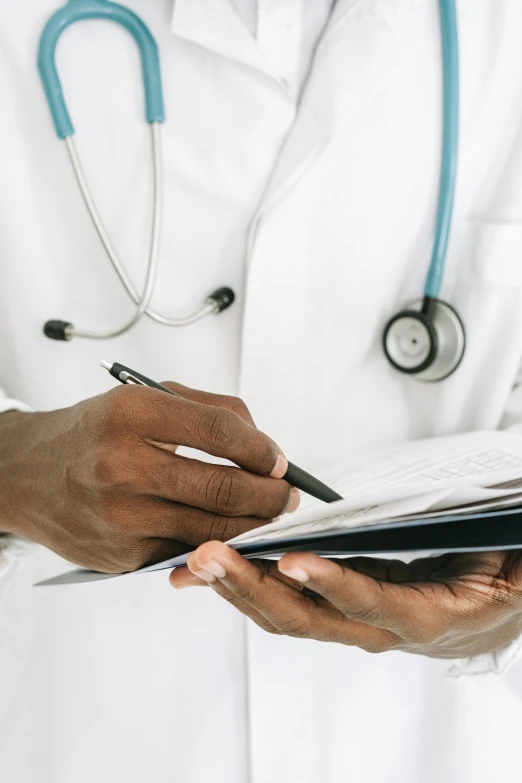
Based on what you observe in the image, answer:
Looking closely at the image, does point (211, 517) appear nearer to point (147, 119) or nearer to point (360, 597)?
point (360, 597)

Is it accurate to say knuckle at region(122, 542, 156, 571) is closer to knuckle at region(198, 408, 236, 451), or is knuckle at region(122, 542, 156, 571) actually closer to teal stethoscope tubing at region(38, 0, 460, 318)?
knuckle at region(198, 408, 236, 451)

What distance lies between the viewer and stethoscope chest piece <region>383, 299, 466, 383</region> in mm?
591

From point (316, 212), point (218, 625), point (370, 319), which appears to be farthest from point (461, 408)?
point (218, 625)

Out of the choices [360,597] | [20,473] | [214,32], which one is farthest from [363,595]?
[214,32]

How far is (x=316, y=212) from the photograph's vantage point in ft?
2.00

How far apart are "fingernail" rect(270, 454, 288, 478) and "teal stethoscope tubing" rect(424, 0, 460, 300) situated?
272 millimetres

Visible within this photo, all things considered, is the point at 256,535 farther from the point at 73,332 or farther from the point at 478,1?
the point at 478,1

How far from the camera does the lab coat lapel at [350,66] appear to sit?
1.89 feet

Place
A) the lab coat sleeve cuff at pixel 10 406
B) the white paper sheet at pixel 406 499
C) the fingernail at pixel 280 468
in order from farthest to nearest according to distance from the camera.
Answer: the lab coat sleeve cuff at pixel 10 406
the fingernail at pixel 280 468
the white paper sheet at pixel 406 499

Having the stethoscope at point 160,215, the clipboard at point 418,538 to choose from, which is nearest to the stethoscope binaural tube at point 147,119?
the stethoscope at point 160,215

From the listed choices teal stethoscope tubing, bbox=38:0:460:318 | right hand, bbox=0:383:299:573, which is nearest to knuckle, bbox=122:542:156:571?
right hand, bbox=0:383:299:573

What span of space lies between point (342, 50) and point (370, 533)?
1.57 ft

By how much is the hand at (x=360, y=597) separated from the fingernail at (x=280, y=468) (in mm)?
57

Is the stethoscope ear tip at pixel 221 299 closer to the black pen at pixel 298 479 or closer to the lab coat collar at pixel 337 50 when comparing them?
the lab coat collar at pixel 337 50
